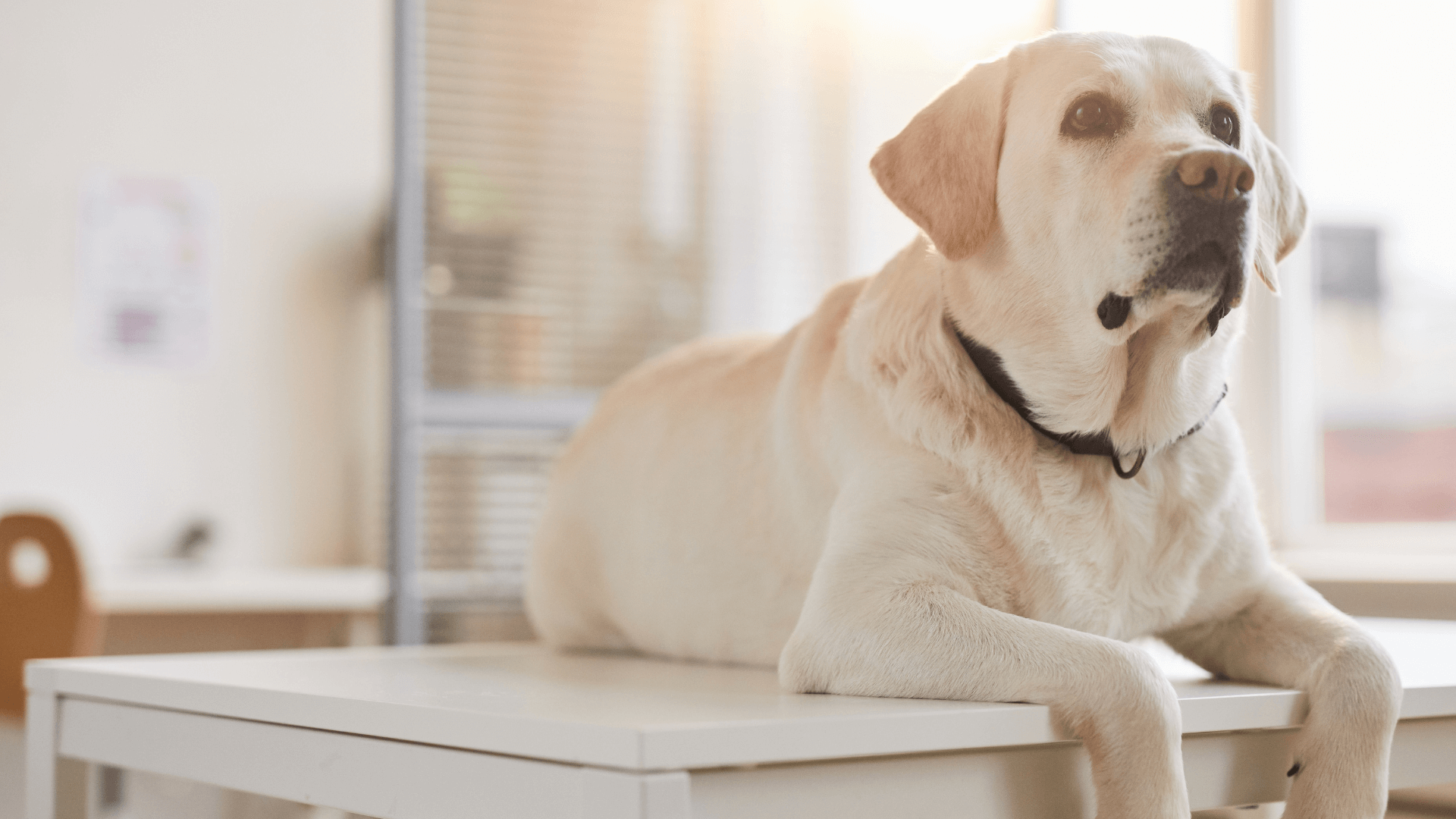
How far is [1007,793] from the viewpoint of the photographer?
2.49 ft

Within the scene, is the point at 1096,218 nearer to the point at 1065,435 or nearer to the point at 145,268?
the point at 1065,435

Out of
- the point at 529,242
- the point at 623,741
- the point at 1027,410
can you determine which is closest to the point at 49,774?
the point at 623,741

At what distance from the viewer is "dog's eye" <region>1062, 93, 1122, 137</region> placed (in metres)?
1.00

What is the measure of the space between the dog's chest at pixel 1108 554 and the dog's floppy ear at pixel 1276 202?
0.23 metres

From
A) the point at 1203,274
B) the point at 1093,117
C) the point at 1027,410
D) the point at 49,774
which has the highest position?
the point at 1093,117

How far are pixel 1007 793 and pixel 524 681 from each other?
0.44 metres

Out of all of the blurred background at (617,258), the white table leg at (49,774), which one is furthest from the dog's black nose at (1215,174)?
the blurred background at (617,258)

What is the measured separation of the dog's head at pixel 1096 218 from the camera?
916mm

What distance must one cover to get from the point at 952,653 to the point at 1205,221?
1.16 ft

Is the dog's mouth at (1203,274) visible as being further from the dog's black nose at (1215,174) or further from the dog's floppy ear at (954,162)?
the dog's floppy ear at (954,162)

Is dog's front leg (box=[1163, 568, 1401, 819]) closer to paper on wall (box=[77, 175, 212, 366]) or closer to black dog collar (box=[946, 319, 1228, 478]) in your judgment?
black dog collar (box=[946, 319, 1228, 478])

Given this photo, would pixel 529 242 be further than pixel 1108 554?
Yes

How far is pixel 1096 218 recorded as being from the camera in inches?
37.7

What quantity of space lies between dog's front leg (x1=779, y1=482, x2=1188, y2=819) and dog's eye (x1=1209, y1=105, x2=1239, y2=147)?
379 millimetres
